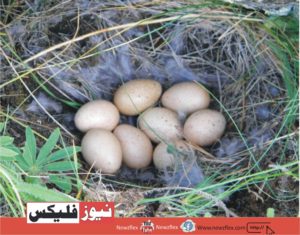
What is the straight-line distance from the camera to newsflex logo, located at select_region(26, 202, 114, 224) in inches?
58.3

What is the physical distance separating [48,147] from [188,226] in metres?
0.34

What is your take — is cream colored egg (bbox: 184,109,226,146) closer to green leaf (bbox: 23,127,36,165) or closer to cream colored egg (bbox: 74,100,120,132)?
cream colored egg (bbox: 74,100,120,132)

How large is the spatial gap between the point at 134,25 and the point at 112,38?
6 centimetres

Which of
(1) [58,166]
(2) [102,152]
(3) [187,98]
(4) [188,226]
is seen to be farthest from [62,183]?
(3) [187,98]

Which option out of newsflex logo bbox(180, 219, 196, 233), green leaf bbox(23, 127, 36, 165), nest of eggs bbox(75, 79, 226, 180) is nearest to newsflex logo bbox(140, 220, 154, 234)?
newsflex logo bbox(180, 219, 196, 233)

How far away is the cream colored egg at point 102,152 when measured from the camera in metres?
1.62

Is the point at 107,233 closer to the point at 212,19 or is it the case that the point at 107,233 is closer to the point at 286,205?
the point at 286,205

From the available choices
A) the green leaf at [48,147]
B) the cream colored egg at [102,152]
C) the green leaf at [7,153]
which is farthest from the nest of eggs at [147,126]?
the green leaf at [7,153]

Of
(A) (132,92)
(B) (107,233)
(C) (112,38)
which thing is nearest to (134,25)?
(C) (112,38)

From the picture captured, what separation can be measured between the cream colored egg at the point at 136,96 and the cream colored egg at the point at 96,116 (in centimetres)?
4

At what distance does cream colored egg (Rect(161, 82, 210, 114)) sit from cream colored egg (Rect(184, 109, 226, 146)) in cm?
5

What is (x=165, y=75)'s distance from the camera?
1828 mm

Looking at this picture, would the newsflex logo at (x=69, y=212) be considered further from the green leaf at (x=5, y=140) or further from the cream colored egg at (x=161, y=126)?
the cream colored egg at (x=161, y=126)

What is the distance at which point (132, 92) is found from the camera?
1.74 metres
